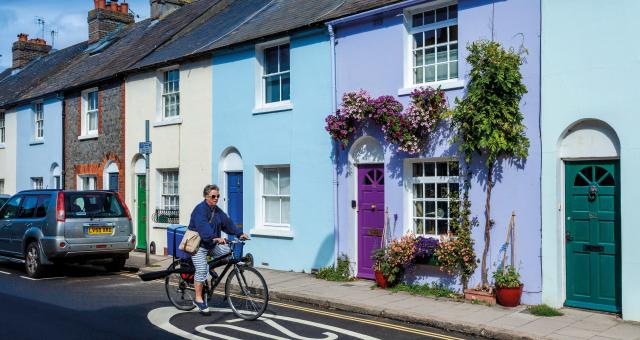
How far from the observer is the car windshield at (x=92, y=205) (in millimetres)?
12836

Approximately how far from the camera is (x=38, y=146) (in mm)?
23547

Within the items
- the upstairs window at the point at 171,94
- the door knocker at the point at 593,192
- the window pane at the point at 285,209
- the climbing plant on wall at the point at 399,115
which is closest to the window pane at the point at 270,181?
the window pane at the point at 285,209

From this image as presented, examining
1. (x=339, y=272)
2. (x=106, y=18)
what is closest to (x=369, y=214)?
(x=339, y=272)

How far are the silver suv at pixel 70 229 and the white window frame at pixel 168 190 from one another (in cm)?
343

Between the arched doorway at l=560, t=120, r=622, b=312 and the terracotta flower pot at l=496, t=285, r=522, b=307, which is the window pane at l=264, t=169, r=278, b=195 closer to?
the terracotta flower pot at l=496, t=285, r=522, b=307

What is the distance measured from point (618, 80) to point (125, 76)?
45.8 ft

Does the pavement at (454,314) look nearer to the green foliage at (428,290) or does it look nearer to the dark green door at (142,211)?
the green foliage at (428,290)

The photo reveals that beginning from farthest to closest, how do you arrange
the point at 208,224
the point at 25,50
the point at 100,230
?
the point at 25,50
the point at 100,230
the point at 208,224

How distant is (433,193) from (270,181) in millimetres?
4501

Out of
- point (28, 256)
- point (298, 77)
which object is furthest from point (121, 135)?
point (298, 77)

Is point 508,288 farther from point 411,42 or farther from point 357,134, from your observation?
point 411,42

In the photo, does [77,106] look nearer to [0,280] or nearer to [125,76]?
[125,76]

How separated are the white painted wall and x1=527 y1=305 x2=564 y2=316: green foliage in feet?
72.7

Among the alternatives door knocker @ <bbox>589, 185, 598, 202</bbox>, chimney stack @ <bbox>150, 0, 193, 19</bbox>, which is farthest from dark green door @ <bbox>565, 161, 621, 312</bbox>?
chimney stack @ <bbox>150, 0, 193, 19</bbox>
